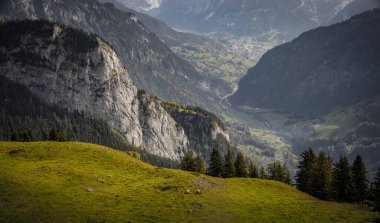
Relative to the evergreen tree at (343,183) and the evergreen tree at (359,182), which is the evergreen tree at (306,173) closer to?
the evergreen tree at (343,183)

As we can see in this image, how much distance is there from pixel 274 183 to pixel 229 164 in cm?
4334

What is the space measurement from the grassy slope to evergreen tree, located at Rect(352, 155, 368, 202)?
2860 centimetres

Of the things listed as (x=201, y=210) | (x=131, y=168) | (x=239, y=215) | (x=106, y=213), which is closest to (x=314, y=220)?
(x=239, y=215)

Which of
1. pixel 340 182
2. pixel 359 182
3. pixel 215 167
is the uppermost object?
pixel 215 167

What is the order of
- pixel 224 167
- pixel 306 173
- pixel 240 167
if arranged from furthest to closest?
pixel 240 167
pixel 224 167
pixel 306 173

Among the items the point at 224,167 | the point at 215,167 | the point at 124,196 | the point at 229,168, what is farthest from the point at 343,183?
the point at 124,196

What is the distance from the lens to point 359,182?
12912 centimetres

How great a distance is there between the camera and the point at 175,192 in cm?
8694

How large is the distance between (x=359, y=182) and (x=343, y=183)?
7.37 metres

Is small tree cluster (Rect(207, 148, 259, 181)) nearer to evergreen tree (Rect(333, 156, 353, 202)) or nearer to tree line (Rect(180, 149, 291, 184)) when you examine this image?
tree line (Rect(180, 149, 291, 184))

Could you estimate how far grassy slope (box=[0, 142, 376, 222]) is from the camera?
2950 inches

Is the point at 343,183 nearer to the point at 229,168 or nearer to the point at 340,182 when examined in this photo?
the point at 340,182

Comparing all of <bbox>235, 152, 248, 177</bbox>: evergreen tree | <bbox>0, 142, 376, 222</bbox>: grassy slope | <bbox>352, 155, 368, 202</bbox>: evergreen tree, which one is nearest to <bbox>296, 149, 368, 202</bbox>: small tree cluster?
<bbox>352, 155, 368, 202</bbox>: evergreen tree

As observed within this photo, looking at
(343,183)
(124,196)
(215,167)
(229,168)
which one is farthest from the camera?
(229,168)
